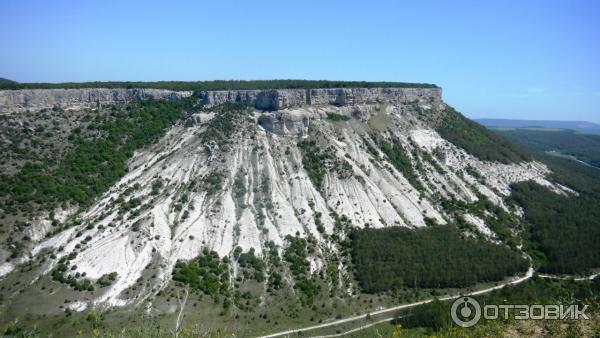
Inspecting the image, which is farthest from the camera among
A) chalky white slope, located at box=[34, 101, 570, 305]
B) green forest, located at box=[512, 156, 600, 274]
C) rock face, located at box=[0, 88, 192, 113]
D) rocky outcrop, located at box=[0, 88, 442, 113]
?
rocky outcrop, located at box=[0, 88, 442, 113]

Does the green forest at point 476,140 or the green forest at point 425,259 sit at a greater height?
the green forest at point 476,140

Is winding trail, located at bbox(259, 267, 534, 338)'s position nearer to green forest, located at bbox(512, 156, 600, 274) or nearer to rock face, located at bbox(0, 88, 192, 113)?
green forest, located at bbox(512, 156, 600, 274)

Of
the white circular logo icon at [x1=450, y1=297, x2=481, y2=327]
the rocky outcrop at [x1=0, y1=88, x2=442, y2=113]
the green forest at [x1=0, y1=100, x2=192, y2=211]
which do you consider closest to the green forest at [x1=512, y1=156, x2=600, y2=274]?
the rocky outcrop at [x1=0, y1=88, x2=442, y2=113]

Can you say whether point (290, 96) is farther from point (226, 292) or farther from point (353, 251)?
point (226, 292)

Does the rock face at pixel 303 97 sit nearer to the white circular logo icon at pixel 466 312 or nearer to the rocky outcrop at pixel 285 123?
the rocky outcrop at pixel 285 123

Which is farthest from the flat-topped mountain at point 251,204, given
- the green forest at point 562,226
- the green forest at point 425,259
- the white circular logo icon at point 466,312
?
the white circular logo icon at point 466,312
